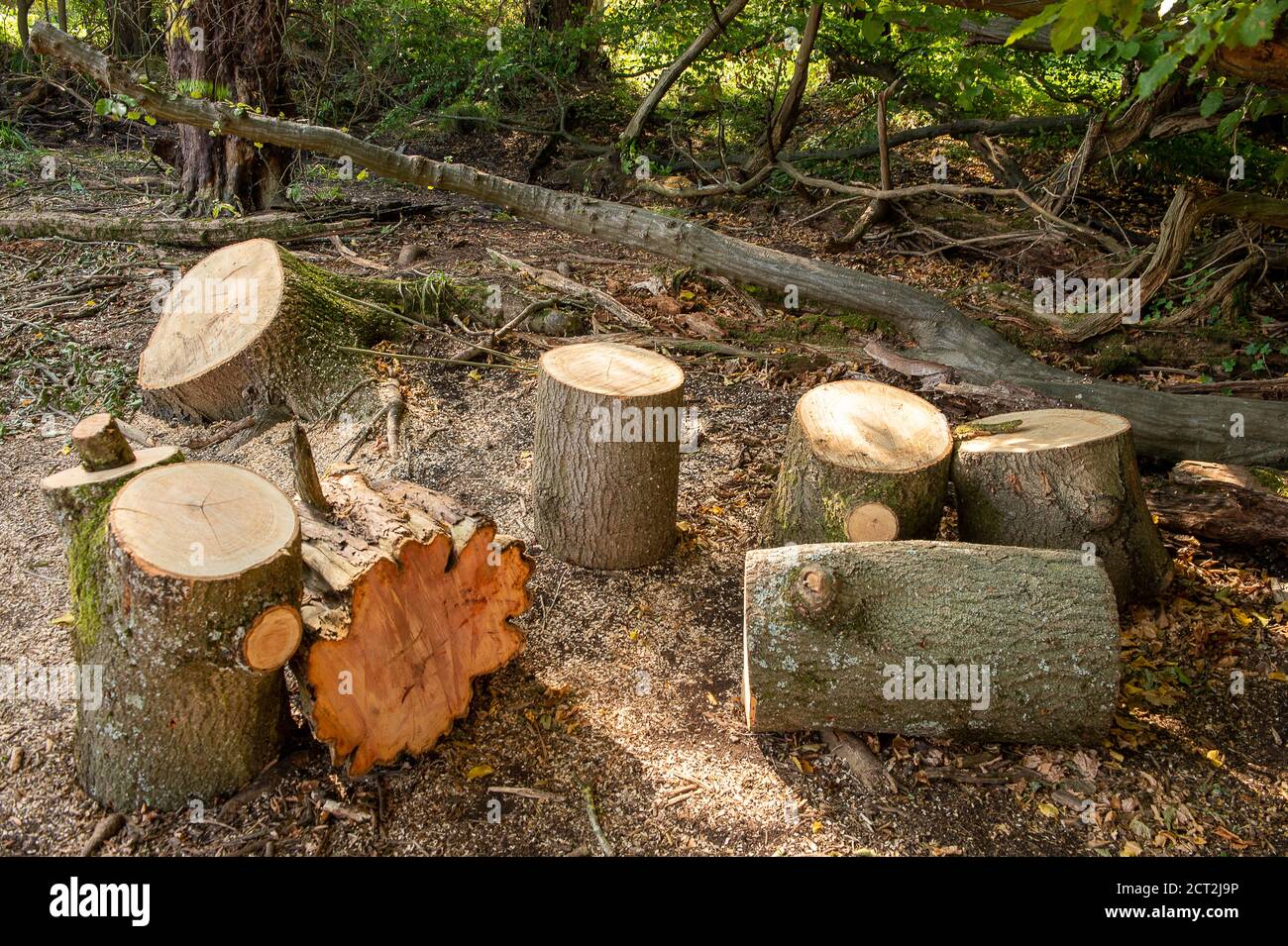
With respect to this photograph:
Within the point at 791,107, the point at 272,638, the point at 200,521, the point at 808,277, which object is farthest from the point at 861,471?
the point at 791,107

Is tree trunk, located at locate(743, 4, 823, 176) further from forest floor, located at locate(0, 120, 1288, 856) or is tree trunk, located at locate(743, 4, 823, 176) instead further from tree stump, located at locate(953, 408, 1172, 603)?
tree stump, located at locate(953, 408, 1172, 603)

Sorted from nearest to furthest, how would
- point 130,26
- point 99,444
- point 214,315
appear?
point 99,444, point 214,315, point 130,26

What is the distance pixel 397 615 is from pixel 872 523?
5.67 feet

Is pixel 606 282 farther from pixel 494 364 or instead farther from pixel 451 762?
pixel 451 762

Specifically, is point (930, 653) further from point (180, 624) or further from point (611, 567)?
point (180, 624)

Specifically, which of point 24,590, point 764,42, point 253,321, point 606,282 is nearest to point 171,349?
point 253,321

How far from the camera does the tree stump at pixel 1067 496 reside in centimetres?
358

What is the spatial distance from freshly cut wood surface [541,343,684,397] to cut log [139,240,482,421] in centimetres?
169

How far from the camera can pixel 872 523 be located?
3.51 metres

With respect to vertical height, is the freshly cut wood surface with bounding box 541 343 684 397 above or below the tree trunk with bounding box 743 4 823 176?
below

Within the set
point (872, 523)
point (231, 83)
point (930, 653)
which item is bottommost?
point (930, 653)

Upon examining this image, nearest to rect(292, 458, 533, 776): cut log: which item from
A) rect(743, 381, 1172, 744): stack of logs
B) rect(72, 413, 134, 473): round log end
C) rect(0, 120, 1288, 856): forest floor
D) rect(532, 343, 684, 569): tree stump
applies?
rect(0, 120, 1288, 856): forest floor

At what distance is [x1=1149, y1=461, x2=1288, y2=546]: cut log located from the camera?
13.3 ft

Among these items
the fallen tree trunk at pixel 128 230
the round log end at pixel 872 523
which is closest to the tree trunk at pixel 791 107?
the fallen tree trunk at pixel 128 230
